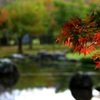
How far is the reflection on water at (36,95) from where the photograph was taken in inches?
441

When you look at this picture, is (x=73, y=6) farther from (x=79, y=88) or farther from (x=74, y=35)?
(x=74, y=35)

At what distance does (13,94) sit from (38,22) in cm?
2435

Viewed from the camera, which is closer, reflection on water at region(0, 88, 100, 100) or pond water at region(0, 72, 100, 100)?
reflection on water at region(0, 88, 100, 100)

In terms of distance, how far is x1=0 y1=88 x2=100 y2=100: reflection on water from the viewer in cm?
1121

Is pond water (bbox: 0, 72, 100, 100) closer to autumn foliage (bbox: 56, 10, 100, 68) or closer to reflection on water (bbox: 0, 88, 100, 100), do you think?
reflection on water (bbox: 0, 88, 100, 100)

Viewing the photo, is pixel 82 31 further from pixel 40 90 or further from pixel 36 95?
pixel 40 90

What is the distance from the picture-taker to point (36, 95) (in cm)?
1186

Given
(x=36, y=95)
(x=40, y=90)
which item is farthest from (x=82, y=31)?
(x=40, y=90)

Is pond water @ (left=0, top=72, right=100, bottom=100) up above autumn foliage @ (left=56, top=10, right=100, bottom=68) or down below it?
below

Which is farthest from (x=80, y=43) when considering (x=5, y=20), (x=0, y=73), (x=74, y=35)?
(x=5, y=20)

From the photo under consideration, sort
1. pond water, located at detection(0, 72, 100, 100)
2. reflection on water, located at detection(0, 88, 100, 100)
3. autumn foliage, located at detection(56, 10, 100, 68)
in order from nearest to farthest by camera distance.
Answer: autumn foliage, located at detection(56, 10, 100, 68) < reflection on water, located at detection(0, 88, 100, 100) < pond water, located at detection(0, 72, 100, 100)

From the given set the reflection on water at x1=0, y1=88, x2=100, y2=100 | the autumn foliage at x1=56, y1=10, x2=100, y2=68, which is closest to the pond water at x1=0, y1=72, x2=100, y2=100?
the reflection on water at x1=0, y1=88, x2=100, y2=100

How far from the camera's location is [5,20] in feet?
116

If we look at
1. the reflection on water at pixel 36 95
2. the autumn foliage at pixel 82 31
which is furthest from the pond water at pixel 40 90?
the autumn foliage at pixel 82 31
